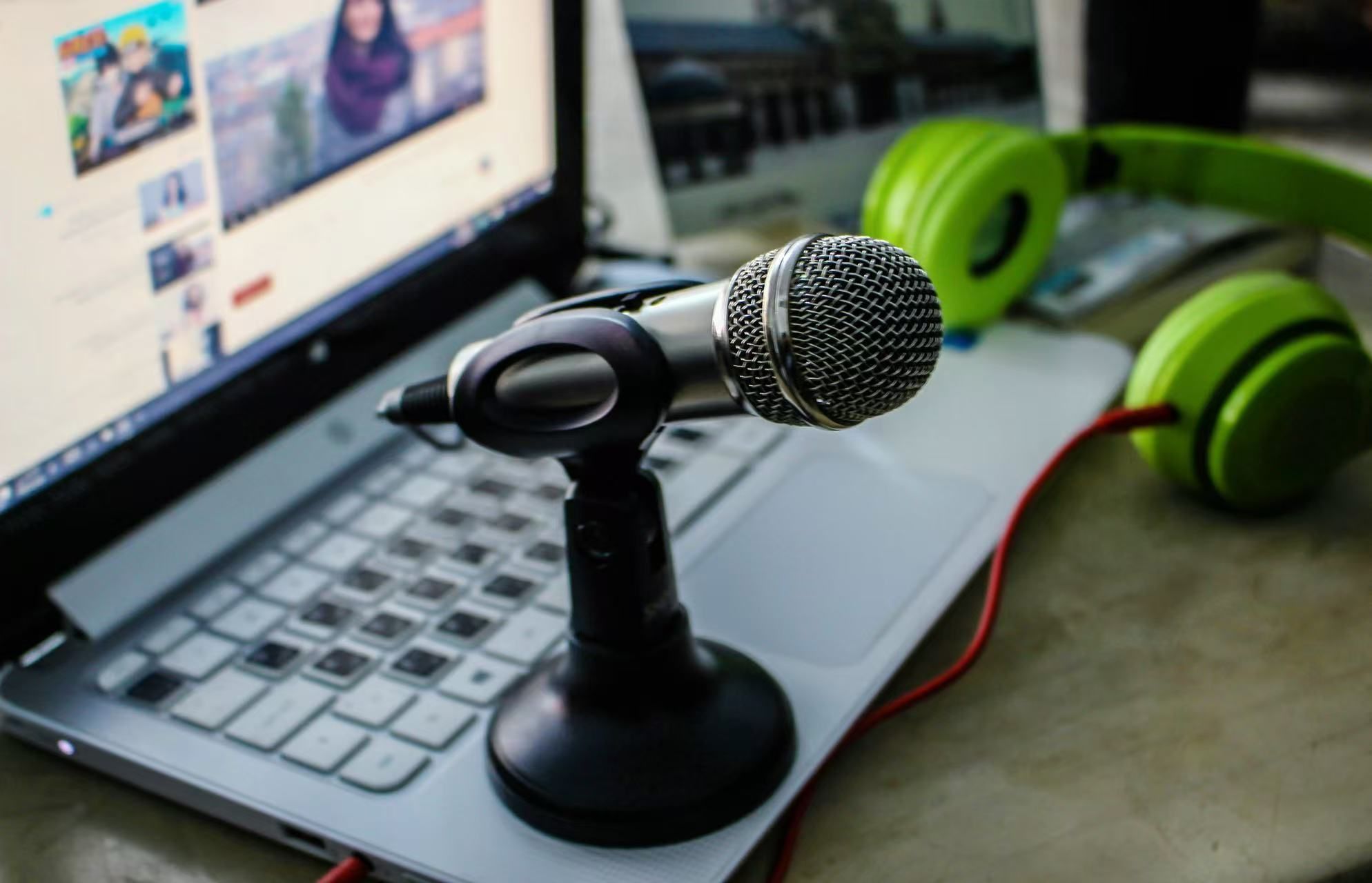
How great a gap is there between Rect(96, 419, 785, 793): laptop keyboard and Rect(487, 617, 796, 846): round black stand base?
4cm

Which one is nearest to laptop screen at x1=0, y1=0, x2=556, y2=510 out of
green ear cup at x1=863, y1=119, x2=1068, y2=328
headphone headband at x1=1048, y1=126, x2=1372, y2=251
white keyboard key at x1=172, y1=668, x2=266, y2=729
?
white keyboard key at x1=172, y1=668, x2=266, y2=729

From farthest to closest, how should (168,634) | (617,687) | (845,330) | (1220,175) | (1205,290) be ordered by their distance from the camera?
(1220,175) → (1205,290) → (168,634) → (617,687) → (845,330)

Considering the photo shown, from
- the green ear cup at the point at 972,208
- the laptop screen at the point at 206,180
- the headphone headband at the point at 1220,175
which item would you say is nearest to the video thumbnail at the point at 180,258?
the laptop screen at the point at 206,180

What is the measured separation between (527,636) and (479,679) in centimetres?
3

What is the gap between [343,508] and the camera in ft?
2.19

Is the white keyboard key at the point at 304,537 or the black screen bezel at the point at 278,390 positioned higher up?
the black screen bezel at the point at 278,390

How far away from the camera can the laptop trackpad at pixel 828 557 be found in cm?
56

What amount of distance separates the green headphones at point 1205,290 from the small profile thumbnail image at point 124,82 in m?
0.38

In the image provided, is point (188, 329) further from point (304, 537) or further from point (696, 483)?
point (696, 483)

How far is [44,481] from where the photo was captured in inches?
21.7

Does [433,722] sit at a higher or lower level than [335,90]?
lower

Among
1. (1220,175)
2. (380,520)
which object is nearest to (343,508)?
(380,520)

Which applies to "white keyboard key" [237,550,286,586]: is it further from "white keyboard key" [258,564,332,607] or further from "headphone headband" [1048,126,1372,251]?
"headphone headband" [1048,126,1372,251]

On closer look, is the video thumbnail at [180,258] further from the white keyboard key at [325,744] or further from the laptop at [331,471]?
the white keyboard key at [325,744]
